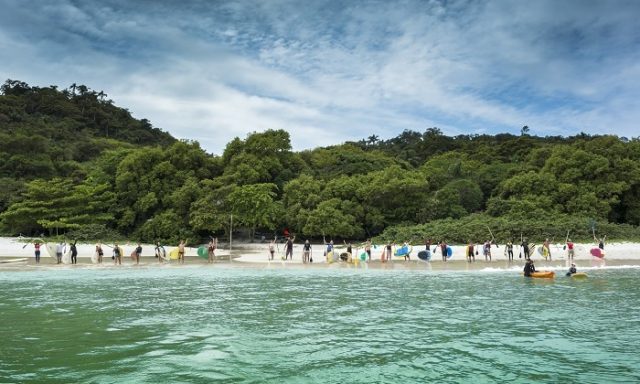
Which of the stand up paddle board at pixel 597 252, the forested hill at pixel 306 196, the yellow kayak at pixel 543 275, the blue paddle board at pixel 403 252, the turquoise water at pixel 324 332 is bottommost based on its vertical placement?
the turquoise water at pixel 324 332

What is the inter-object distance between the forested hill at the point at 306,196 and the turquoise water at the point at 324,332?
23394mm

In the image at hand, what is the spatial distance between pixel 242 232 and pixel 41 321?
41941mm

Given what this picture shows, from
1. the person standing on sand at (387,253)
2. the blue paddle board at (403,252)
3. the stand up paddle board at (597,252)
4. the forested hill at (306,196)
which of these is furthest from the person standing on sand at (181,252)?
the stand up paddle board at (597,252)

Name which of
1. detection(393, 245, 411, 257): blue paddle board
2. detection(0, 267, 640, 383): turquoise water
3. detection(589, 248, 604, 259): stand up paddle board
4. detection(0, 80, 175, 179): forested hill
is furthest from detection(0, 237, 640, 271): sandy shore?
detection(0, 80, 175, 179): forested hill

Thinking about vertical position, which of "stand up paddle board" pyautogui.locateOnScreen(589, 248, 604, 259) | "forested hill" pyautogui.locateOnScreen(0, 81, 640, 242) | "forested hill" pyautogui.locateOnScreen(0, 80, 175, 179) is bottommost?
"stand up paddle board" pyautogui.locateOnScreen(589, 248, 604, 259)

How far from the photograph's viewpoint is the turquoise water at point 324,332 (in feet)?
35.4

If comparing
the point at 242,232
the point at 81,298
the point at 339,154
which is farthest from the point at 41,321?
the point at 339,154

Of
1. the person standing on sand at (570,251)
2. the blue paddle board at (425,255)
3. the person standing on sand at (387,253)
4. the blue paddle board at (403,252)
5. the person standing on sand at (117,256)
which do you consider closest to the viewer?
the person standing on sand at (570,251)

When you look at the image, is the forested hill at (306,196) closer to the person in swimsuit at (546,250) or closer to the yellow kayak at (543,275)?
the person in swimsuit at (546,250)

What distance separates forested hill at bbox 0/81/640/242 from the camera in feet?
161

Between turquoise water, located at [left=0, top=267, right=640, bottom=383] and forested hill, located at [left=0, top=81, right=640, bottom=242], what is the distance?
921 inches

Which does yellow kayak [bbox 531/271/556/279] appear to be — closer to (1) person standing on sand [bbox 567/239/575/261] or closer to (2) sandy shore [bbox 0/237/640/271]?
(2) sandy shore [bbox 0/237/640/271]

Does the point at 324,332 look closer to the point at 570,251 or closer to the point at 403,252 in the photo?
the point at 403,252

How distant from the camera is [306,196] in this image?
54.6 meters
